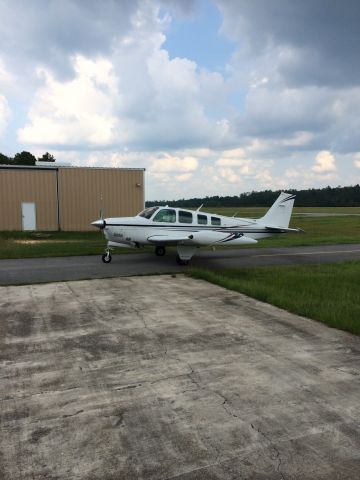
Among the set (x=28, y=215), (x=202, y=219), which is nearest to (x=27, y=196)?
(x=28, y=215)

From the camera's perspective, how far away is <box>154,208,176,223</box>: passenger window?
1485 cm

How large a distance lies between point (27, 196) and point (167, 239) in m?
17.2

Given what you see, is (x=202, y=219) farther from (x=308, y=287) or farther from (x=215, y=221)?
(x=308, y=287)

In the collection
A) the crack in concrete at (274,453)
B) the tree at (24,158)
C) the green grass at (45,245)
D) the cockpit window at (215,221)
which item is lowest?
the crack in concrete at (274,453)

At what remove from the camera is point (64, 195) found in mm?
28547

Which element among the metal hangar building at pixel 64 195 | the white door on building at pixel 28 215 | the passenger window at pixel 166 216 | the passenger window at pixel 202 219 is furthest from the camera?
the white door on building at pixel 28 215

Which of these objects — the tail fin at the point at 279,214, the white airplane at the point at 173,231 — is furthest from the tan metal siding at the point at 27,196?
the tail fin at the point at 279,214

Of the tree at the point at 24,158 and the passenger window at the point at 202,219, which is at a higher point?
the tree at the point at 24,158

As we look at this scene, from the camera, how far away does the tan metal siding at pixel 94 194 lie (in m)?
28.6

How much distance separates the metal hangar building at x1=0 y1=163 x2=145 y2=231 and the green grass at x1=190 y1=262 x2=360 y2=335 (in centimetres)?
1777

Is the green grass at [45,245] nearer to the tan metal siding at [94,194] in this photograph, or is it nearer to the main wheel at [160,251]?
the tan metal siding at [94,194]

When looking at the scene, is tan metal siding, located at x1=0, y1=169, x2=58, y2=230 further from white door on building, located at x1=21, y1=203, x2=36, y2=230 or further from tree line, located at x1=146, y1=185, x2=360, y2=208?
tree line, located at x1=146, y1=185, x2=360, y2=208

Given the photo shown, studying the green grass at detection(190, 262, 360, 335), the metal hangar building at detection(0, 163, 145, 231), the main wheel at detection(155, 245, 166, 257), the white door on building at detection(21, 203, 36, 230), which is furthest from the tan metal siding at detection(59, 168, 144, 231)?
the green grass at detection(190, 262, 360, 335)

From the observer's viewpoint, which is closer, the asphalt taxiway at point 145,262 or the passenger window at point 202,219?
the asphalt taxiway at point 145,262
